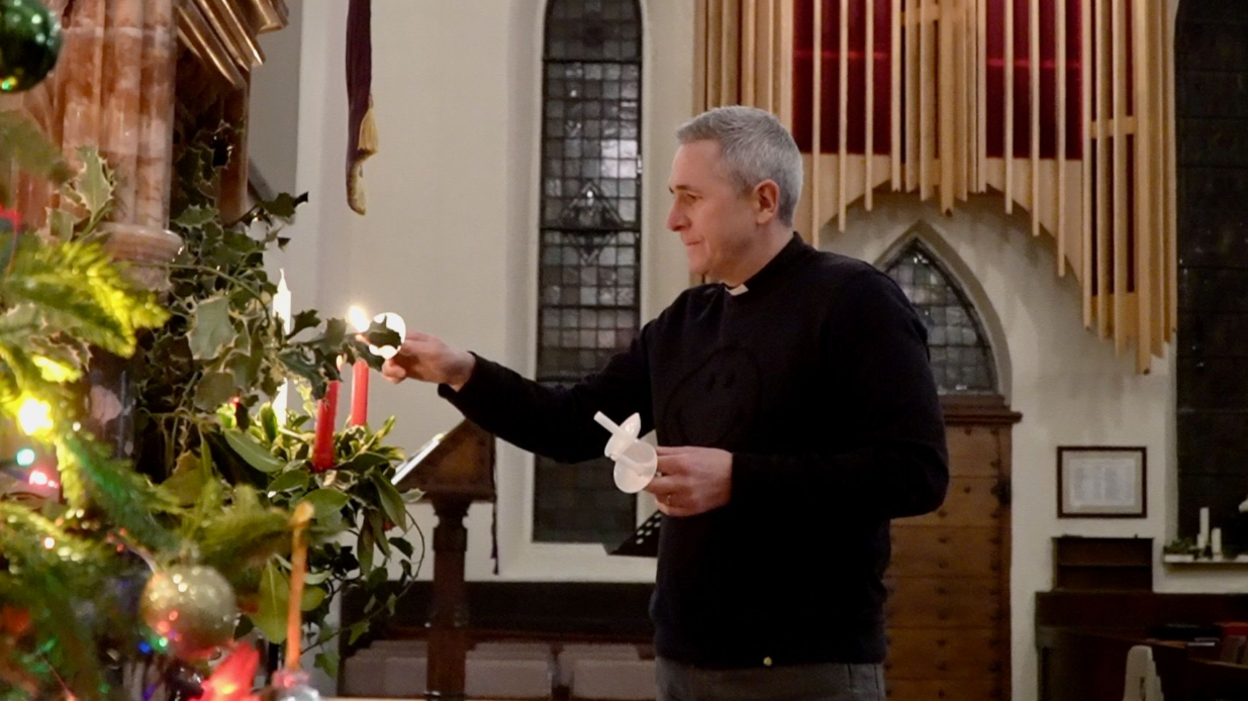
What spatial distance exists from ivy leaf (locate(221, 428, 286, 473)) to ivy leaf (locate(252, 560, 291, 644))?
0.28 metres

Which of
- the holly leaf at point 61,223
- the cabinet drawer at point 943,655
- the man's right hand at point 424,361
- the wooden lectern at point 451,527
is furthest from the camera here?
the cabinet drawer at point 943,655

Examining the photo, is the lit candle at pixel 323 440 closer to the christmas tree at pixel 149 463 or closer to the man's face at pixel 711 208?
the christmas tree at pixel 149 463

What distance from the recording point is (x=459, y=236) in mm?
9516

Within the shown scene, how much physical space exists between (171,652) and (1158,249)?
30.2ft

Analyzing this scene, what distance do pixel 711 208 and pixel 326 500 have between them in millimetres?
743

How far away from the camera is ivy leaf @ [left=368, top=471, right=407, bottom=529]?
83.4 inches

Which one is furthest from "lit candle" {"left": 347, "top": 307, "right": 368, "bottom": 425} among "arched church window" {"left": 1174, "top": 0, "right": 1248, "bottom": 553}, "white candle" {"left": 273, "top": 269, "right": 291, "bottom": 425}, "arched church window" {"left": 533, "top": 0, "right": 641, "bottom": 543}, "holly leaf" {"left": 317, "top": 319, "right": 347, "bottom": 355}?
"arched church window" {"left": 1174, "top": 0, "right": 1248, "bottom": 553}

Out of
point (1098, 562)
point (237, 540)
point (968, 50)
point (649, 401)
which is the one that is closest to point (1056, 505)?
point (1098, 562)

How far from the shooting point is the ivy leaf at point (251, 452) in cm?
189

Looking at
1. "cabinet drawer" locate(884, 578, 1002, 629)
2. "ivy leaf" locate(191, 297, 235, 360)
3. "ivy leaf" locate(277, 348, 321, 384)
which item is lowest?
"cabinet drawer" locate(884, 578, 1002, 629)

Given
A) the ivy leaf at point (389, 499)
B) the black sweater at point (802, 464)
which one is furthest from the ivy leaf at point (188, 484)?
the black sweater at point (802, 464)

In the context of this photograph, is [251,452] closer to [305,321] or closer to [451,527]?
[305,321]

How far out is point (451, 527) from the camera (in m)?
4.80

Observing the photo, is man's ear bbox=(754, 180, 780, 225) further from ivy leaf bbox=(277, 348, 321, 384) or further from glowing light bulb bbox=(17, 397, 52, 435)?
glowing light bulb bbox=(17, 397, 52, 435)
